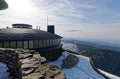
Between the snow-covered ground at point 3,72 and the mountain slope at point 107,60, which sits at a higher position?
the snow-covered ground at point 3,72

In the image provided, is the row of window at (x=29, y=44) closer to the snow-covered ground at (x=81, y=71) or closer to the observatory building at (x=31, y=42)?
the observatory building at (x=31, y=42)

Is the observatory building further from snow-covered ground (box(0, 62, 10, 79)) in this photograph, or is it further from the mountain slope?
the mountain slope

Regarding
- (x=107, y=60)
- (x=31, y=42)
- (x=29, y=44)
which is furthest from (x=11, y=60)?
(x=107, y=60)

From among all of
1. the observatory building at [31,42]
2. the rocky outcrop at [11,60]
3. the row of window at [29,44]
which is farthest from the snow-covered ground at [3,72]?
the row of window at [29,44]

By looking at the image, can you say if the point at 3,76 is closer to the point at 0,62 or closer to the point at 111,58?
the point at 0,62

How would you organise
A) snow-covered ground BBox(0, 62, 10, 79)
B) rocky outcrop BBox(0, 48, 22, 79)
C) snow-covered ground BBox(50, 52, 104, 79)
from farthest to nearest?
snow-covered ground BBox(50, 52, 104, 79), snow-covered ground BBox(0, 62, 10, 79), rocky outcrop BBox(0, 48, 22, 79)

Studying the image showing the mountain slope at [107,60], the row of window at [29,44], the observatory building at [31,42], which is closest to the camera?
the row of window at [29,44]

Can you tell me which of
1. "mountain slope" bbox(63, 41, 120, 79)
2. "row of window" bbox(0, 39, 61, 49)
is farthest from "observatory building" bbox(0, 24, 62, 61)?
"mountain slope" bbox(63, 41, 120, 79)

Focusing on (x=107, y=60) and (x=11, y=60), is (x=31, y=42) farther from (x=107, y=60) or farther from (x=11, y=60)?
(x=107, y=60)

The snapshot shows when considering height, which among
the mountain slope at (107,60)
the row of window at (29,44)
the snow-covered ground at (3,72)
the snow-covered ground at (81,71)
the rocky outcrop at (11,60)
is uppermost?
the rocky outcrop at (11,60)

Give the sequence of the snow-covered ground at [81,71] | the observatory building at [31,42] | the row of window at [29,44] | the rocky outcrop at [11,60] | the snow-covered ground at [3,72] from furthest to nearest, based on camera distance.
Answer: the observatory building at [31,42] → the row of window at [29,44] → the snow-covered ground at [81,71] → the snow-covered ground at [3,72] → the rocky outcrop at [11,60]

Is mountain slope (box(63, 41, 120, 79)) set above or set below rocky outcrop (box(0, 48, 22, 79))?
below

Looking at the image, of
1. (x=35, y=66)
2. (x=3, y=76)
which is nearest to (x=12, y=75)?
(x=3, y=76)
